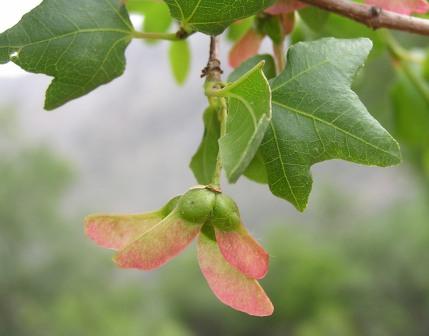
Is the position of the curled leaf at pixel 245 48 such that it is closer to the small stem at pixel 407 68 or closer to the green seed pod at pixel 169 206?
the green seed pod at pixel 169 206

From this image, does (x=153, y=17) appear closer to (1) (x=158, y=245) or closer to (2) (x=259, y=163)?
(2) (x=259, y=163)

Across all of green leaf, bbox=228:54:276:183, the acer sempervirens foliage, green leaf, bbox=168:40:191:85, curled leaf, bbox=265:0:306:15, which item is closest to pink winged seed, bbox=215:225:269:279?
the acer sempervirens foliage

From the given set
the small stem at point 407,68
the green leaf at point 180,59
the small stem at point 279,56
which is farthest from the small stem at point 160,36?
the small stem at point 407,68

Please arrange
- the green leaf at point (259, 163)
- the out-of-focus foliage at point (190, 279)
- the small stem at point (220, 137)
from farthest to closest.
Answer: the out-of-focus foliage at point (190, 279)
the green leaf at point (259, 163)
the small stem at point (220, 137)

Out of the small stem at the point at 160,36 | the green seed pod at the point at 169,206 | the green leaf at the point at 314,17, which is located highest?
the small stem at the point at 160,36

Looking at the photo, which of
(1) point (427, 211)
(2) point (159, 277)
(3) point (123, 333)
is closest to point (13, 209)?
(3) point (123, 333)

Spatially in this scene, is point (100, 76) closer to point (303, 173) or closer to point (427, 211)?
point (303, 173)

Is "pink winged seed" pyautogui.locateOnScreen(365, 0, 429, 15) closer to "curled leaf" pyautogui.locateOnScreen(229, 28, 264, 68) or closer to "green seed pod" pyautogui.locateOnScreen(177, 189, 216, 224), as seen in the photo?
"curled leaf" pyautogui.locateOnScreen(229, 28, 264, 68)
